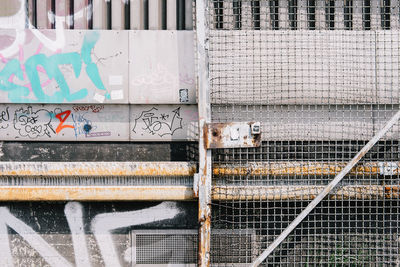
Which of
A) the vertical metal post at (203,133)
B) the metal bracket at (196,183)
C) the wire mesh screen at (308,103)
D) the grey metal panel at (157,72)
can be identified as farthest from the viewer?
the grey metal panel at (157,72)

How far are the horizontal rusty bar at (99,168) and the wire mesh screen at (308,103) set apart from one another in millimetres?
440

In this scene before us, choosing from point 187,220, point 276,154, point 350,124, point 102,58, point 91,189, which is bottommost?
point 187,220

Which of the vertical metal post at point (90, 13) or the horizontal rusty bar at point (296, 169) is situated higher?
the vertical metal post at point (90, 13)

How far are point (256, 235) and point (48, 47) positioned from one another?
9.70 ft

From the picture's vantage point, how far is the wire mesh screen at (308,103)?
433 centimetres

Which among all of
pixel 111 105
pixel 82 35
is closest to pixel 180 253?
pixel 111 105

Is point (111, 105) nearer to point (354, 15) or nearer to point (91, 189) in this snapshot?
point (91, 189)

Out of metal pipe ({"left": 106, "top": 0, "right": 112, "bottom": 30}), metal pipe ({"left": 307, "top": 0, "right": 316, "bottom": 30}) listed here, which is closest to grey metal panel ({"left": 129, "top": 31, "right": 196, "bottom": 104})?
metal pipe ({"left": 106, "top": 0, "right": 112, "bottom": 30})

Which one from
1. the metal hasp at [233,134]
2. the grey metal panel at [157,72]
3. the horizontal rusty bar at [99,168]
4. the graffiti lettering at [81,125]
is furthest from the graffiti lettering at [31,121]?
the metal hasp at [233,134]

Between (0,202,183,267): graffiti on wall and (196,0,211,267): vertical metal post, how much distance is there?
517 mm

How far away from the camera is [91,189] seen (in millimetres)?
4203

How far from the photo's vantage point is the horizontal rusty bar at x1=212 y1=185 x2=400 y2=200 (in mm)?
4203

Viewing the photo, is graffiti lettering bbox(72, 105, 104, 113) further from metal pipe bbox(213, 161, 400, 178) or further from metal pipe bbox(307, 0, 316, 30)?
metal pipe bbox(307, 0, 316, 30)

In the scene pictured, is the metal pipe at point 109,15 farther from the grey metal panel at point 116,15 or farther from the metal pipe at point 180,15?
the metal pipe at point 180,15
